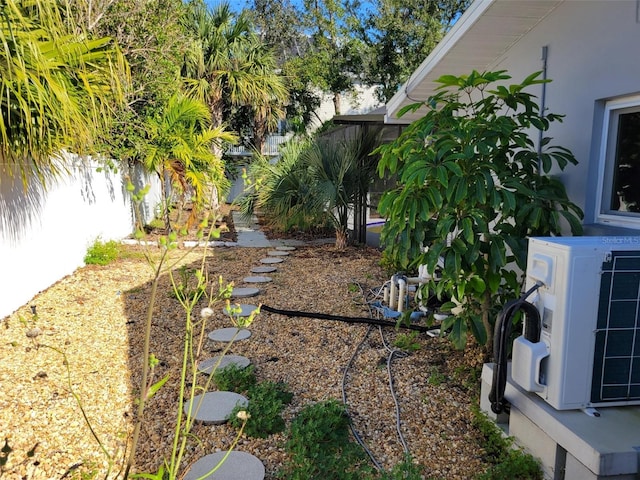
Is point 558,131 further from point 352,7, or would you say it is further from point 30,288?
point 352,7

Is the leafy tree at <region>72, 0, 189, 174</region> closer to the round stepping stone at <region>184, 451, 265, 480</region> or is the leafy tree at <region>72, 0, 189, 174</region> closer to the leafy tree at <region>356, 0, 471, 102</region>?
the round stepping stone at <region>184, 451, 265, 480</region>

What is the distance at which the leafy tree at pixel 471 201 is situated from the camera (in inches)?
119

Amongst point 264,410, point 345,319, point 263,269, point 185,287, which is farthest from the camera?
point 263,269

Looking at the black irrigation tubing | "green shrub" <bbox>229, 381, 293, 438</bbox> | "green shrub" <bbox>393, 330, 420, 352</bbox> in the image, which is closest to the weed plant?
"green shrub" <bbox>229, 381, 293, 438</bbox>

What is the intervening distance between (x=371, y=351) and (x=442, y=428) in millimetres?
1258

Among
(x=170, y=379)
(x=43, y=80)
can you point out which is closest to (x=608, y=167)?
(x=170, y=379)

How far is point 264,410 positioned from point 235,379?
1.80ft

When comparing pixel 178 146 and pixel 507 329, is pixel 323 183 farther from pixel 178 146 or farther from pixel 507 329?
pixel 507 329

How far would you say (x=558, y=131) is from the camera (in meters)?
3.88

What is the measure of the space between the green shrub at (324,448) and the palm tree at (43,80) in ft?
10.1

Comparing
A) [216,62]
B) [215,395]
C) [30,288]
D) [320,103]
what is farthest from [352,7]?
[215,395]

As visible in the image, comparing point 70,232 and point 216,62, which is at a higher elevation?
point 216,62

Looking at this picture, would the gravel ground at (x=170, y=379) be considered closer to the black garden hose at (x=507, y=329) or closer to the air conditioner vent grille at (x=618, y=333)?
the black garden hose at (x=507, y=329)

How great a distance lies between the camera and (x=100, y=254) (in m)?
7.57
